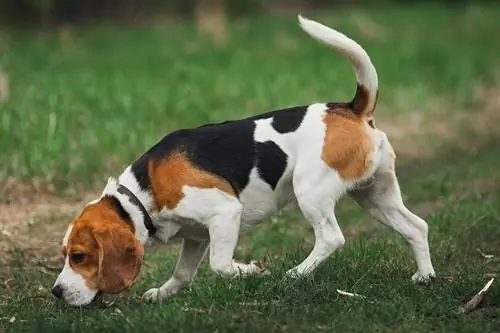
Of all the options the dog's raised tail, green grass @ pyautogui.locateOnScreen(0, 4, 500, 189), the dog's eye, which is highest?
the dog's raised tail

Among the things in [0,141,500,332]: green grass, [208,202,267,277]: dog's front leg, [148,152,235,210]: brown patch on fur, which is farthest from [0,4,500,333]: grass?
[148,152,235,210]: brown patch on fur

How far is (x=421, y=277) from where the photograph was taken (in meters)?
6.38

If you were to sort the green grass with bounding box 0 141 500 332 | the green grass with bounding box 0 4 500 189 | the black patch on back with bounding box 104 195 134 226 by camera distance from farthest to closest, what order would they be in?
1. the green grass with bounding box 0 4 500 189
2. the black patch on back with bounding box 104 195 134 226
3. the green grass with bounding box 0 141 500 332

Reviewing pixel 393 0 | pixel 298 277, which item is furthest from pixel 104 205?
pixel 393 0

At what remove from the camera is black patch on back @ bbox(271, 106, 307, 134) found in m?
6.46

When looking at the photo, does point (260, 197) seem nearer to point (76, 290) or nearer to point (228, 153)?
point (228, 153)

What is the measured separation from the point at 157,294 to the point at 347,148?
1.41m

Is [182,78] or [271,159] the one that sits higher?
[271,159]

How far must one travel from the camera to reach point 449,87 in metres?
15.8

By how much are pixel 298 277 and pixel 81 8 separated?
66.3 feet

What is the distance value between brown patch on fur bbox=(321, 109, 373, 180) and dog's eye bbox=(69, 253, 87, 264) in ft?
4.87

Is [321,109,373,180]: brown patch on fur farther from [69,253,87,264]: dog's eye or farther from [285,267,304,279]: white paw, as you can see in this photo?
[69,253,87,264]: dog's eye

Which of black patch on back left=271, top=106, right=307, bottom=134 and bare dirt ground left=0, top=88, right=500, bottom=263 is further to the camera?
bare dirt ground left=0, top=88, right=500, bottom=263

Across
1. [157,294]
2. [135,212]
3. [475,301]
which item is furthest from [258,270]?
[475,301]
